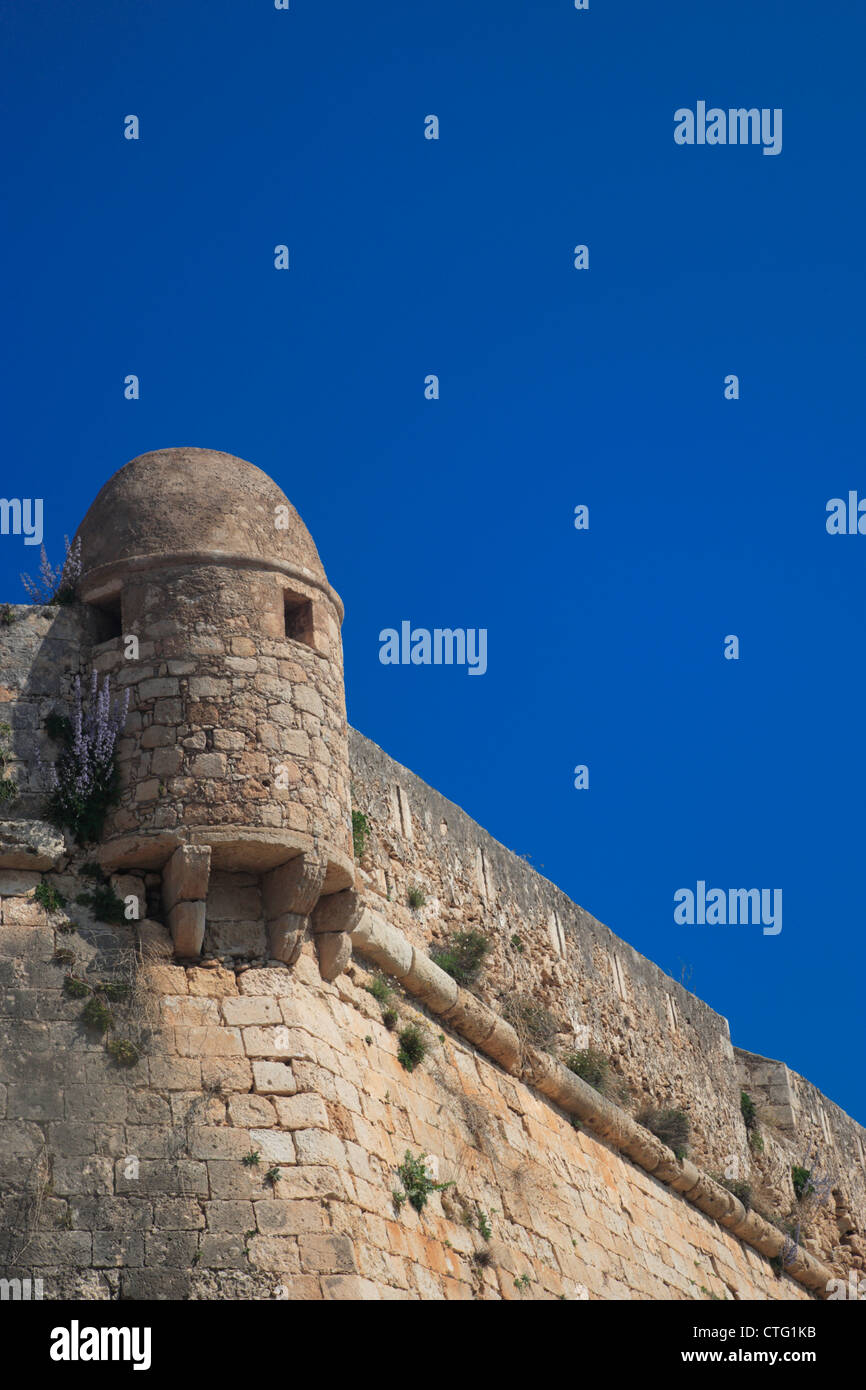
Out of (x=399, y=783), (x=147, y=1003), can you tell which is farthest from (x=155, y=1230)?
(x=399, y=783)

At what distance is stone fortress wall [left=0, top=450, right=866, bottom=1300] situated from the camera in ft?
26.7

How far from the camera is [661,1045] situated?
1691cm

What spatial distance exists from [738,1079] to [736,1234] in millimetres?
2680

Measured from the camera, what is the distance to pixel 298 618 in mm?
10062

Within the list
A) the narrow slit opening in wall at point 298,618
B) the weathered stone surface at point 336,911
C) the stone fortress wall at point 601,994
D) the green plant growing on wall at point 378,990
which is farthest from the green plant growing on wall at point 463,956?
the narrow slit opening in wall at point 298,618

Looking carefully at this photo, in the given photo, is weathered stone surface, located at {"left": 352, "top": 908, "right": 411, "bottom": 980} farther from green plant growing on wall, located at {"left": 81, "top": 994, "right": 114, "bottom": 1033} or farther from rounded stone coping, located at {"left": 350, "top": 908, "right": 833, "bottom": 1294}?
green plant growing on wall, located at {"left": 81, "top": 994, "right": 114, "bottom": 1033}

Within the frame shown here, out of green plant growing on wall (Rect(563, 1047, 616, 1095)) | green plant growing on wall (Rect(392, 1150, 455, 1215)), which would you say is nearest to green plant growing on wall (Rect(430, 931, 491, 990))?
green plant growing on wall (Rect(563, 1047, 616, 1095))

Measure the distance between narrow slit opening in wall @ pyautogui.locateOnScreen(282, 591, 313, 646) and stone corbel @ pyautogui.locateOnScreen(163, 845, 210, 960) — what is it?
1570 millimetres

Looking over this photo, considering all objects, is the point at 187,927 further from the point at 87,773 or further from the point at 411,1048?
the point at 411,1048

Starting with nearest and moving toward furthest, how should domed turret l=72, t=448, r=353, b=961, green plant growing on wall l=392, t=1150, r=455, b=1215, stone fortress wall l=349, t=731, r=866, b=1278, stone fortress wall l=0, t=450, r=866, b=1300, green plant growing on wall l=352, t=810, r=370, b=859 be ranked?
stone fortress wall l=0, t=450, r=866, b=1300 → domed turret l=72, t=448, r=353, b=961 → green plant growing on wall l=392, t=1150, r=455, b=1215 → green plant growing on wall l=352, t=810, r=370, b=859 → stone fortress wall l=349, t=731, r=866, b=1278

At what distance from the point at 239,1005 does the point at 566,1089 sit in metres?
5.04

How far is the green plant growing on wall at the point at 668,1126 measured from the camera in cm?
1566
